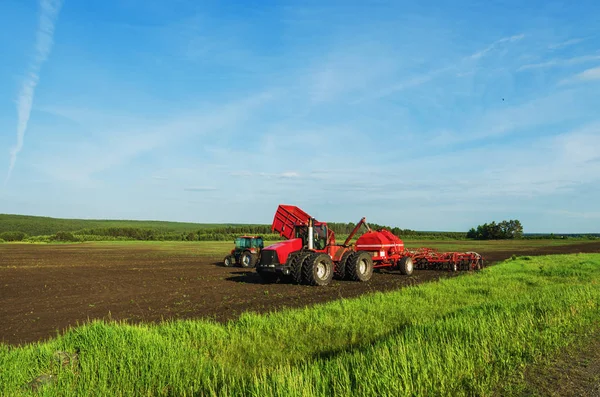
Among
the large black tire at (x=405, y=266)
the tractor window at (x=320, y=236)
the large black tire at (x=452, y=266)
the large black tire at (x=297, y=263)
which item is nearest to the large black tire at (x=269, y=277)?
the large black tire at (x=297, y=263)

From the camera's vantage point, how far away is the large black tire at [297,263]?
53.4 feet

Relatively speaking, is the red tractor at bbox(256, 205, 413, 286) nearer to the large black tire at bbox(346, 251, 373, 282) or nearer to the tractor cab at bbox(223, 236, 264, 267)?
the large black tire at bbox(346, 251, 373, 282)

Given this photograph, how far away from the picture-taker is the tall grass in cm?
463

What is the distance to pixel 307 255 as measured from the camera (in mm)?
16594

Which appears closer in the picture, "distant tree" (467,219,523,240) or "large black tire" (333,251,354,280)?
"large black tire" (333,251,354,280)

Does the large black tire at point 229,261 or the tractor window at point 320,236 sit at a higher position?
the tractor window at point 320,236

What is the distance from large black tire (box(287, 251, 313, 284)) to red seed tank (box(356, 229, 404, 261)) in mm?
5388

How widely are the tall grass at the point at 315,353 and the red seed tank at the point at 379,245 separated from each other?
11.2 meters

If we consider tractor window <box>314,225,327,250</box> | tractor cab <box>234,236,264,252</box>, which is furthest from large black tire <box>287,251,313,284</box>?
tractor cab <box>234,236,264,252</box>

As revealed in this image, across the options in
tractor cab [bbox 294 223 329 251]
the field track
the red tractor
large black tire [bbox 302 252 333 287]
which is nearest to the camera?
the field track

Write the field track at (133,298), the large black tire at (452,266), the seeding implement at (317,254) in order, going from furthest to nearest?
the large black tire at (452,266), the seeding implement at (317,254), the field track at (133,298)

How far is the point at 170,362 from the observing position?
5.97 metres

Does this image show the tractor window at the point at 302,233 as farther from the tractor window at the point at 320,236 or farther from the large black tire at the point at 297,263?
the large black tire at the point at 297,263

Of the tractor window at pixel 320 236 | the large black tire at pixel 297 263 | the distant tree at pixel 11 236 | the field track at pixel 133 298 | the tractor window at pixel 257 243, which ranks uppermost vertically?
the tractor window at pixel 320 236
